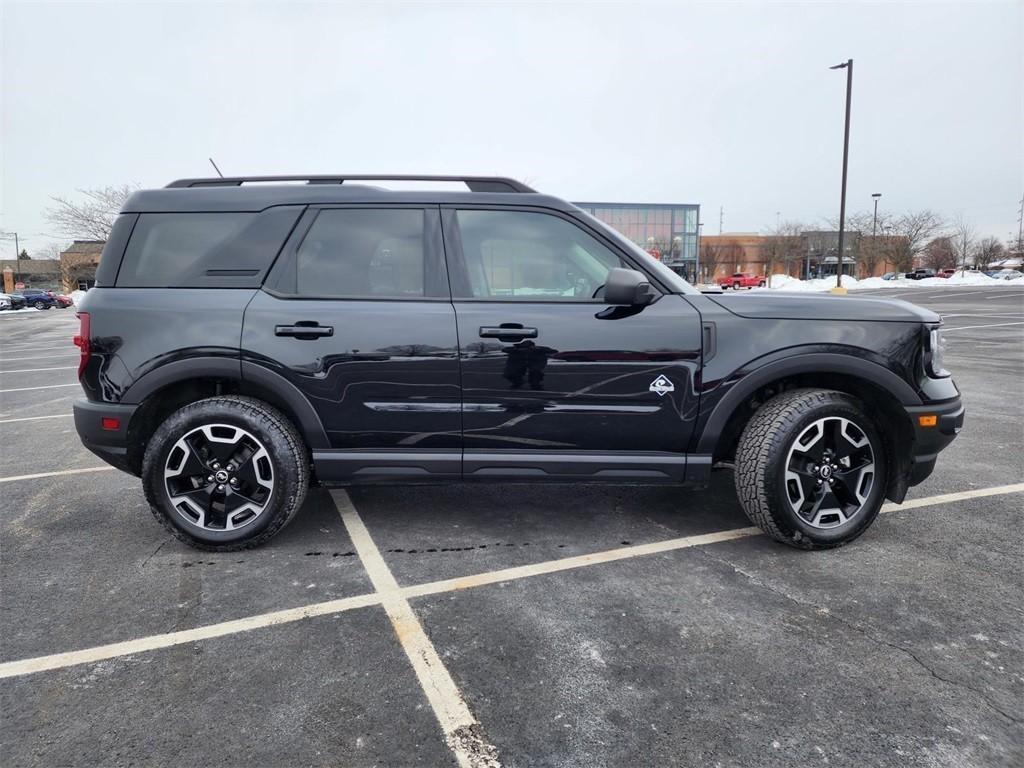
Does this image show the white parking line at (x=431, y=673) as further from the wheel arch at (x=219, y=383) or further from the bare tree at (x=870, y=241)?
the bare tree at (x=870, y=241)

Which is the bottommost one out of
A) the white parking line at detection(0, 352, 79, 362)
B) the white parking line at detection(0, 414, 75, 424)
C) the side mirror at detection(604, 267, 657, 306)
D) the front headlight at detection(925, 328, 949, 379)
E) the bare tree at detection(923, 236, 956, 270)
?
the white parking line at detection(0, 352, 79, 362)

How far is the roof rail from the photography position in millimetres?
3480

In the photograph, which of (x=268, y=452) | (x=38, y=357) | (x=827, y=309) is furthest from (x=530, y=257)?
(x=38, y=357)

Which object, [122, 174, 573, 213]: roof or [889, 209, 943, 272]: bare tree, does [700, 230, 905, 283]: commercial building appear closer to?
[889, 209, 943, 272]: bare tree

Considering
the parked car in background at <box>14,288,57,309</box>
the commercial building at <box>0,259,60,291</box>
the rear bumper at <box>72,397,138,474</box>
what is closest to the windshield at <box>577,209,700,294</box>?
the rear bumper at <box>72,397,138,474</box>

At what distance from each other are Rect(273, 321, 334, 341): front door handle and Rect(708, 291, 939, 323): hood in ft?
6.72

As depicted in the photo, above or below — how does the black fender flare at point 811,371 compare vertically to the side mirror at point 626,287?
below

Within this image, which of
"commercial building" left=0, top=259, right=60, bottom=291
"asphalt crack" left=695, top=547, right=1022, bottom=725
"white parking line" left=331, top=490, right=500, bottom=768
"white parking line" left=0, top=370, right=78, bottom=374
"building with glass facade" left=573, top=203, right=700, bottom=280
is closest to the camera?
"white parking line" left=331, top=490, right=500, bottom=768

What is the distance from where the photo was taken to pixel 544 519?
3.78 metres

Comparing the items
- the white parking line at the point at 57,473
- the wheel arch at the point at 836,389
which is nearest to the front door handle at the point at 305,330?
the wheel arch at the point at 836,389

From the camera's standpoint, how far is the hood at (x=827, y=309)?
3209mm

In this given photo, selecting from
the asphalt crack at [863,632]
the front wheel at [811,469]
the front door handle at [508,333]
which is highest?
the front door handle at [508,333]

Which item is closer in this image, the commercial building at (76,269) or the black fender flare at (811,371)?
the black fender flare at (811,371)

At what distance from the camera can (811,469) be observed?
128 inches
